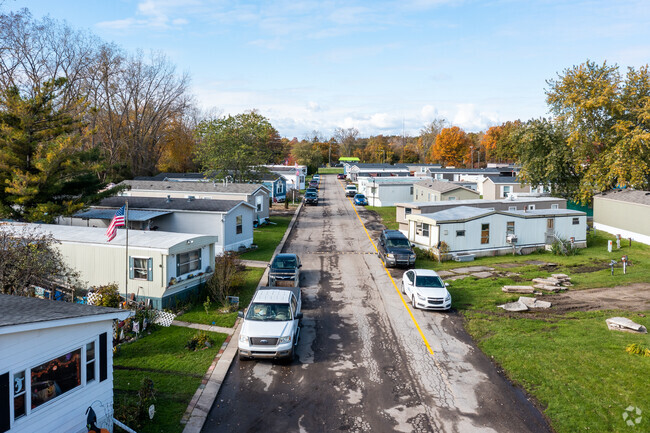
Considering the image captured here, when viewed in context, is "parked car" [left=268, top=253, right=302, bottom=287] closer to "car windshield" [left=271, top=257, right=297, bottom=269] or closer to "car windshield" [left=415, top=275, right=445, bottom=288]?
"car windshield" [left=271, top=257, right=297, bottom=269]

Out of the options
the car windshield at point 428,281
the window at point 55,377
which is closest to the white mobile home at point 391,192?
the car windshield at point 428,281

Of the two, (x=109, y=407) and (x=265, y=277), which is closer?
(x=109, y=407)

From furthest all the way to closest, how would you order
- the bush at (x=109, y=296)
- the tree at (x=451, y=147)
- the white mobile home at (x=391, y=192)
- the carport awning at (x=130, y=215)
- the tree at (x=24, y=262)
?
the tree at (x=451, y=147) < the white mobile home at (x=391, y=192) < the carport awning at (x=130, y=215) < the bush at (x=109, y=296) < the tree at (x=24, y=262)

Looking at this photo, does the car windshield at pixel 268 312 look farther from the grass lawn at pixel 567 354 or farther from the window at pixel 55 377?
the grass lawn at pixel 567 354

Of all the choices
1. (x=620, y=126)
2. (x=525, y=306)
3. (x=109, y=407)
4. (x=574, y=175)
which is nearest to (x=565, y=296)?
(x=525, y=306)

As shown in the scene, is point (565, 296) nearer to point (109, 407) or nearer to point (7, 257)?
point (109, 407)

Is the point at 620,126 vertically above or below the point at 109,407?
above

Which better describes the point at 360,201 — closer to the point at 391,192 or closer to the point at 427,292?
the point at 391,192
